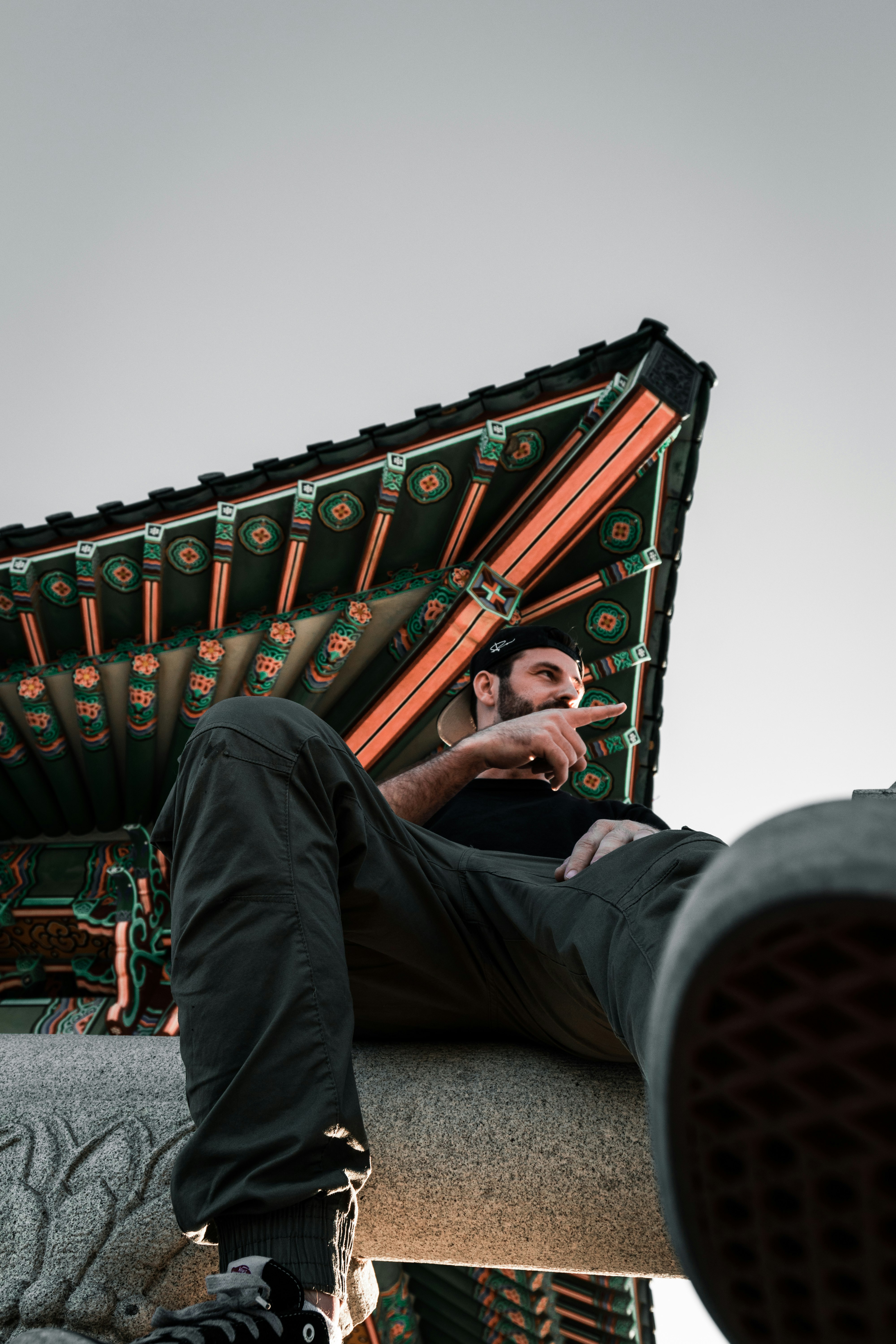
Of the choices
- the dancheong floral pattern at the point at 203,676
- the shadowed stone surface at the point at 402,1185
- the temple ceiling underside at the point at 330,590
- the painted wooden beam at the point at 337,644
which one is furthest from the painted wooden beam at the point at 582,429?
the shadowed stone surface at the point at 402,1185

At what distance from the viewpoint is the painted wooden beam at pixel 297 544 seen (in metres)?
3.46

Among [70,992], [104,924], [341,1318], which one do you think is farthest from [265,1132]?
[70,992]

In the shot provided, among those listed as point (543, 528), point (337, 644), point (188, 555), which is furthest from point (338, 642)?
point (543, 528)

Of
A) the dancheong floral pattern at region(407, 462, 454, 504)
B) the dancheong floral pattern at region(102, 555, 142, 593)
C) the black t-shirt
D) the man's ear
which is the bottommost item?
the black t-shirt

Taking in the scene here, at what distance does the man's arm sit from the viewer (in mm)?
1458

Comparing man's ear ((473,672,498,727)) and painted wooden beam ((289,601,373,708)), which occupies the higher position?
painted wooden beam ((289,601,373,708))

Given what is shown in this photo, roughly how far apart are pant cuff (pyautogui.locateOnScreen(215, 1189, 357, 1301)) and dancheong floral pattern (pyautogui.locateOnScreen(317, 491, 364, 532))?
9.68ft

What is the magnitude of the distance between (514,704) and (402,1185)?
3.25 ft

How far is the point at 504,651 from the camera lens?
2.03 metres

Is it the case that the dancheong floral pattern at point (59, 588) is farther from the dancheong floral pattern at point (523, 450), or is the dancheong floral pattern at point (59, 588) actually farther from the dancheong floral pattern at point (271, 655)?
the dancheong floral pattern at point (523, 450)

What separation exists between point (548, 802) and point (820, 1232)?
1.15 metres

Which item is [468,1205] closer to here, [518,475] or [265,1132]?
[265,1132]

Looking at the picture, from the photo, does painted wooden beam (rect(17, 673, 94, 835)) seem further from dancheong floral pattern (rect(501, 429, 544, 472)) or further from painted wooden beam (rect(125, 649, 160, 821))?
dancheong floral pattern (rect(501, 429, 544, 472))

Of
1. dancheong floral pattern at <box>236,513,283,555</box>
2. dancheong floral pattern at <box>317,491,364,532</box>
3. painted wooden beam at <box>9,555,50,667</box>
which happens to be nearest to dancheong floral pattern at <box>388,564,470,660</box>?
dancheong floral pattern at <box>317,491,364,532</box>
